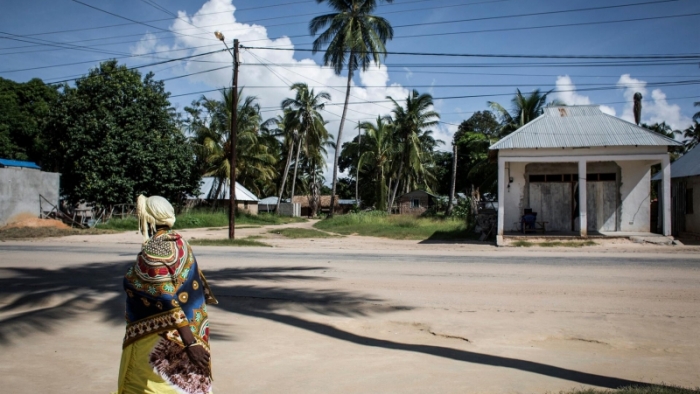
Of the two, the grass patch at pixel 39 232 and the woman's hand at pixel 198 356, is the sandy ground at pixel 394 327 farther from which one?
the grass patch at pixel 39 232

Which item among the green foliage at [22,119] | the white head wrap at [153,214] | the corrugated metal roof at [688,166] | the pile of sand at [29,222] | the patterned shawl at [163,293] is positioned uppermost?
the green foliage at [22,119]

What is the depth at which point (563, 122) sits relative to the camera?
22.2 metres

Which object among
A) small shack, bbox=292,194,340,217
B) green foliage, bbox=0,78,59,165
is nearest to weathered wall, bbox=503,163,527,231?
green foliage, bbox=0,78,59,165

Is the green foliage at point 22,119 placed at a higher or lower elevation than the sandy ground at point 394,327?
higher

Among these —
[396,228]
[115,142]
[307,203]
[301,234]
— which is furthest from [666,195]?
[307,203]

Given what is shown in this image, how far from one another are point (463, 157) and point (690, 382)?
163ft

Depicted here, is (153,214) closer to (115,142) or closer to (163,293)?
(163,293)

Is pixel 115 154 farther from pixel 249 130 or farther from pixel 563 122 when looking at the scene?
pixel 563 122

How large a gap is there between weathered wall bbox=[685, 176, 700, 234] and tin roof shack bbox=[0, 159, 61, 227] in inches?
1255

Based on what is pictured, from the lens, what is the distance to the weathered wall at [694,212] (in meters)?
21.4

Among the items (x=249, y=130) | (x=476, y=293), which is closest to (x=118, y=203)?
(x=249, y=130)

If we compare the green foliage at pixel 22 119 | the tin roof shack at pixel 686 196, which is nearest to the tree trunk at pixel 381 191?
the tin roof shack at pixel 686 196

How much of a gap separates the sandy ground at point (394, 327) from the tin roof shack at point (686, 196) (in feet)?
38.6

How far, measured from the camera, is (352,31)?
31.2m
